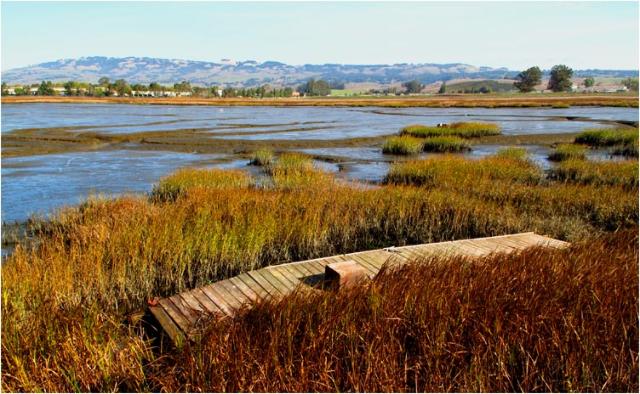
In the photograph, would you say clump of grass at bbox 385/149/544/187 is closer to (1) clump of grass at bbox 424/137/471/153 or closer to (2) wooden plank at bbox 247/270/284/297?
(1) clump of grass at bbox 424/137/471/153

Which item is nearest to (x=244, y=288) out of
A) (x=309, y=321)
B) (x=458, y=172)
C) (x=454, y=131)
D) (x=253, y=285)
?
(x=253, y=285)

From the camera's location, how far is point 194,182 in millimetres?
17500

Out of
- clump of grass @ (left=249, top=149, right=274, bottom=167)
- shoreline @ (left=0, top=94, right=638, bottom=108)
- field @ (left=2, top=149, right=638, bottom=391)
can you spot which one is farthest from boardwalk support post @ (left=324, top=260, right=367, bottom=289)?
shoreline @ (left=0, top=94, right=638, bottom=108)

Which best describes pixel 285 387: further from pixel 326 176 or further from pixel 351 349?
pixel 326 176

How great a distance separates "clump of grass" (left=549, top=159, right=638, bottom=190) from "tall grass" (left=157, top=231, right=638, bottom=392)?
12.9 metres

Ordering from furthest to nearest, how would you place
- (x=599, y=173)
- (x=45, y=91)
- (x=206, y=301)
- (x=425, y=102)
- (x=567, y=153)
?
(x=45, y=91) → (x=425, y=102) → (x=567, y=153) → (x=599, y=173) → (x=206, y=301)

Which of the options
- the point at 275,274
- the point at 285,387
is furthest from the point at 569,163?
the point at 285,387

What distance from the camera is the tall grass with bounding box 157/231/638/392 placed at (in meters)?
4.91

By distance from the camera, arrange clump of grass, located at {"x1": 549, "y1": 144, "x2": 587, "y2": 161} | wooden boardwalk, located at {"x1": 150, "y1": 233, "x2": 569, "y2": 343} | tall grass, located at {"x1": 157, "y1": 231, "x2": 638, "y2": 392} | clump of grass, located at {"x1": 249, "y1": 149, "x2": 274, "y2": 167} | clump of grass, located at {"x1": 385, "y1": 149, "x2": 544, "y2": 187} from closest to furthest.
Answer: tall grass, located at {"x1": 157, "y1": 231, "x2": 638, "y2": 392}, wooden boardwalk, located at {"x1": 150, "y1": 233, "x2": 569, "y2": 343}, clump of grass, located at {"x1": 385, "y1": 149, "x2": 544, "y2": 187}, clump of grass, located at {"x1": 249, "y1": 149, "x2": 274, "y2": 167}, clump of grass, located at {"x1": 549, "y1": 144, "x2": 587, "y2": 161}

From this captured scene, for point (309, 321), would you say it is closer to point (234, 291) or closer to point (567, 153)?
point (234, 291)

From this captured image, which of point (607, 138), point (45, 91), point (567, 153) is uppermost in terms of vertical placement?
point (45, 91)

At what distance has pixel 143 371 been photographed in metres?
5.64

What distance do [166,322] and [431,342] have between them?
360 cm

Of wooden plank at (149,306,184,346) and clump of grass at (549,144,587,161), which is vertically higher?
wooden plank at (149,306,184,346)
